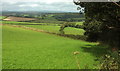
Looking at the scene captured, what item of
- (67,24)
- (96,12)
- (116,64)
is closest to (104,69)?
(116,64)

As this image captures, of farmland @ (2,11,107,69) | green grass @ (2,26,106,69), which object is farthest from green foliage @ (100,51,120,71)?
green grass @ (2,26,106,69)

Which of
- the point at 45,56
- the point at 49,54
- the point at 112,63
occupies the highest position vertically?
the point at 112,63

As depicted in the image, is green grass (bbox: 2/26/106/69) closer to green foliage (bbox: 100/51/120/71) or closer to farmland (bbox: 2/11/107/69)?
farmland (bbox: 2/11/107/69)

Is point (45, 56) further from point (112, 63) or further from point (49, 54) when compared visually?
point (112, 63)

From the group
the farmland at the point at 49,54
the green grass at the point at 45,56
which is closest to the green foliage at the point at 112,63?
the farmland at the point at 49,54

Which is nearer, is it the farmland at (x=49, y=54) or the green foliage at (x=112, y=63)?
the green foliage at (x=112, y=63)

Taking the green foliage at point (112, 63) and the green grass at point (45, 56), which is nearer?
the green foliage at point (112, 63)

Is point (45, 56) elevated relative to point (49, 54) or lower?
elevated

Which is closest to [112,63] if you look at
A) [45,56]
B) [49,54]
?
[45,56]

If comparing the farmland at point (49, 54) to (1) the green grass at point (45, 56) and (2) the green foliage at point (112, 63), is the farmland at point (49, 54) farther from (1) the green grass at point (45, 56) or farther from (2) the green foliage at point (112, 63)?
(2) the green foliage at point (112, 63)

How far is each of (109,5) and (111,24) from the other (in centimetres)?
474

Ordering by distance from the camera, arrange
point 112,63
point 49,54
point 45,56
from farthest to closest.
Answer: point 49,54, point 45,56, point 112,63

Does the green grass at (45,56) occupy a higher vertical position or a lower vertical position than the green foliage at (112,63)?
lower

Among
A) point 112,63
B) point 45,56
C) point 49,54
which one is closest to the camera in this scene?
point 112,63
